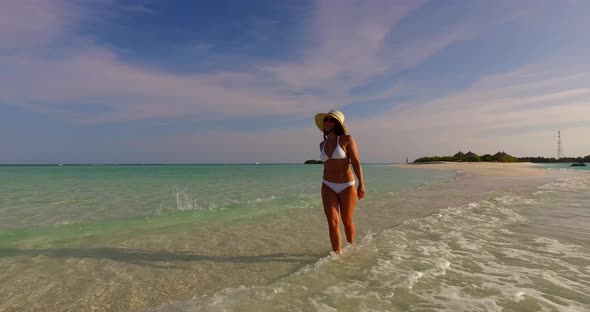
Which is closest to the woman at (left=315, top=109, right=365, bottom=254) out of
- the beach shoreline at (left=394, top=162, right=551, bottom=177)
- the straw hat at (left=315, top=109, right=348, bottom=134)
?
the straw hat at (left=315, top=109, right=348, bottom=134)

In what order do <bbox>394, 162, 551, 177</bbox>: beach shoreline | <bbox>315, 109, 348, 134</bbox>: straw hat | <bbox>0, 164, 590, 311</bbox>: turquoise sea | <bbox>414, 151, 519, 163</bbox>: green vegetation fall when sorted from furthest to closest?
1. <bbox>414, 151, 519, 163</bbox>: green vegetation
2. <bbox>394, 162, 551, 177</bbox>: beach shoreline
3. <bbox>315, 109, 348, 134</bbox>: straw hat
4. <bbox>0, 164, 590, 311</bbox>: turquoise sea

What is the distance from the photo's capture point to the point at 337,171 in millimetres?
5258

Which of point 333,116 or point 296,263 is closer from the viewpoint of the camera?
point 296,263

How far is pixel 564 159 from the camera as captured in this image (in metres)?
123

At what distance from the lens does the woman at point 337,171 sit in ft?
17.1

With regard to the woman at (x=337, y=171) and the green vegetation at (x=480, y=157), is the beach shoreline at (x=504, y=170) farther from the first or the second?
the woman at (x=337, y=171)

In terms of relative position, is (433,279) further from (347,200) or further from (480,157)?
(480,157)

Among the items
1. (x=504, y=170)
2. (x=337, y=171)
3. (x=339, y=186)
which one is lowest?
(x=504, y=170)

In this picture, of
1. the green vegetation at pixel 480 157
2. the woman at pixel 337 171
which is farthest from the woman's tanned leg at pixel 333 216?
the green vegetation at pixel 480 157

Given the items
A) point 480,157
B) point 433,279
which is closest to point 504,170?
point 433,279

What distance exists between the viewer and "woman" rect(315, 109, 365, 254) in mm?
5199

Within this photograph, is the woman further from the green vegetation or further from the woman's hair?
the green vegetation

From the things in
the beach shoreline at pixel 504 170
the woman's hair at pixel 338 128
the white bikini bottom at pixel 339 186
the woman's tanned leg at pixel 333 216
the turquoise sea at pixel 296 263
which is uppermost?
the woman's hair at pixel 338 128

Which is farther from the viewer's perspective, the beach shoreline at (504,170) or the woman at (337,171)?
the beach shoreline at (504,170)
